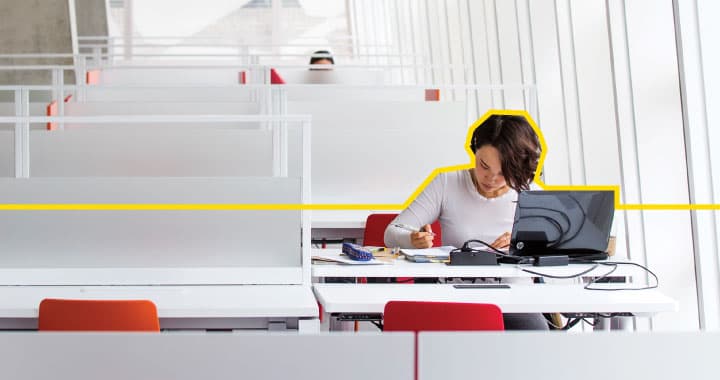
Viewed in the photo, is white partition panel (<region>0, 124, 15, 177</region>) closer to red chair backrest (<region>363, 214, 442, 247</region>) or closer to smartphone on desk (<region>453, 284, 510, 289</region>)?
red chair backrest (<region>363, 214, 442, 247</region>)

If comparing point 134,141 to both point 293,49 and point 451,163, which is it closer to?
point 451,163

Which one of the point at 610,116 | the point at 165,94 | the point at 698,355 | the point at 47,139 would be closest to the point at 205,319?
the point at 698,355

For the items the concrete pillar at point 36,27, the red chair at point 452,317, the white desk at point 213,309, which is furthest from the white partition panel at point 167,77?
the red chair at point 452,317

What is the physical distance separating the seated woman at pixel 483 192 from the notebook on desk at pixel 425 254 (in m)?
0.10

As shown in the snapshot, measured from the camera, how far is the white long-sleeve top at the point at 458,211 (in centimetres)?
312

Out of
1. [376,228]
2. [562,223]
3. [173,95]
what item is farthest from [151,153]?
[562,223]

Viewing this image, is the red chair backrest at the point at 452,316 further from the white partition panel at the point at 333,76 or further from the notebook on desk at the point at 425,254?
the white partition panel at the point at 333,76

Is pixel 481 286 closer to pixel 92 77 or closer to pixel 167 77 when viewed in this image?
pixel 92 77

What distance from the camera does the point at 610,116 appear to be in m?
4.14

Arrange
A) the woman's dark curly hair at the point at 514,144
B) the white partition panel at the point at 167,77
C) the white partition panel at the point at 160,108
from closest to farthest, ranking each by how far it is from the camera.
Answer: the woman's dark curly hair at the point at 514,144 → the white partition panel at the point at 160,108 → the white partition panel at the point at 167,77

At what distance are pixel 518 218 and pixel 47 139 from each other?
3035 mm

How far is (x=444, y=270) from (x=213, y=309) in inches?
31.1

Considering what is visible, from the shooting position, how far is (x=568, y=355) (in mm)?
1062

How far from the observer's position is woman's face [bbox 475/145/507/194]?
2.99 metres
